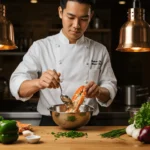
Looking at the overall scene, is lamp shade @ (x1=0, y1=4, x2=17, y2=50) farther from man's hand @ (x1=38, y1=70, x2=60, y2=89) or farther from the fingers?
the fingers

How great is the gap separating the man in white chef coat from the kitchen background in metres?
2.21

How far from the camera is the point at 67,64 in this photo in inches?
118

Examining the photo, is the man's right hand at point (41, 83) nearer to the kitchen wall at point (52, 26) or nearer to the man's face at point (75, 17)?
the man's face at point (75, 17)

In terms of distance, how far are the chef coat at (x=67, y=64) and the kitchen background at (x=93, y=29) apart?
220 centimetres

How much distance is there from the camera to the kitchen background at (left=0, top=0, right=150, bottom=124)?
528 cm

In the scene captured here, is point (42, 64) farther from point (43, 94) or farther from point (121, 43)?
point (121, 43)

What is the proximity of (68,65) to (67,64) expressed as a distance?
0.04 feet

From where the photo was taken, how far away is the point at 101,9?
5410mm

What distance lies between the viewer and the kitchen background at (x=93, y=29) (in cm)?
528

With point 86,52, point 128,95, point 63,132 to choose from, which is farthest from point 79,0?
point 128,95

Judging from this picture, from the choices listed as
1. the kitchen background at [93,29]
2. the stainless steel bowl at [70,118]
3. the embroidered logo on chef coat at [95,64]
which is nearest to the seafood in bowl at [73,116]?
the stainless steel bowl at [70,118]

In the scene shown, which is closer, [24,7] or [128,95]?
[128,95]

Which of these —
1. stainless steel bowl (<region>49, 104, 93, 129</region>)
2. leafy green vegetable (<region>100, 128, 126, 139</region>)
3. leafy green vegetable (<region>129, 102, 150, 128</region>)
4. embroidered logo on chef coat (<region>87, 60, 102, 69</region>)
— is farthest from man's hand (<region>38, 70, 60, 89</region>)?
embroidered logo on chef coat (<region>87, 60, 102, 69</region>)

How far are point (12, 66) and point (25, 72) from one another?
2.60 metres
